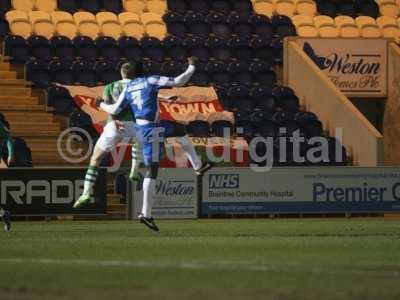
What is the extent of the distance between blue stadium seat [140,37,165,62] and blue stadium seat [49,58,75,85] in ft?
7.54

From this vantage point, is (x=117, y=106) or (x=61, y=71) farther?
(x=61, y=71)

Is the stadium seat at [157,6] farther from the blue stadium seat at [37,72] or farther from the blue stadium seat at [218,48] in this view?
the blue stadium seat at [37,72]

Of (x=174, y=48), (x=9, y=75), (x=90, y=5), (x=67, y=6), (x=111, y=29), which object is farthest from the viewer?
(x=90, y=5)

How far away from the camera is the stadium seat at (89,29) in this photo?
2944 cm

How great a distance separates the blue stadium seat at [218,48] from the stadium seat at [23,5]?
15.4 ft

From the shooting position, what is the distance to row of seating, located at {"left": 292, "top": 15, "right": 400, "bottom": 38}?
3188 cm

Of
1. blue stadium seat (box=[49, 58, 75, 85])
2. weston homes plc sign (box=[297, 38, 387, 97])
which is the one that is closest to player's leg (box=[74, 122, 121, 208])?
blue stadium seat (box=[49, 58, 75, 85])

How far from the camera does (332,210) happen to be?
24469mm

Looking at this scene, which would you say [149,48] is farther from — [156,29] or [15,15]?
[15,15]

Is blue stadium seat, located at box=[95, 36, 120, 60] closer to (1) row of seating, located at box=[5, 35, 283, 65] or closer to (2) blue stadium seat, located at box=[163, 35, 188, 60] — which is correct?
(1) row of seating, located at box=[5, 35, 283, 65]

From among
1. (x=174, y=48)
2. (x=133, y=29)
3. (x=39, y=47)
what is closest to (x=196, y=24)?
(x=174, y=48)

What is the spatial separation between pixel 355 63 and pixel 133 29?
6.15 metres

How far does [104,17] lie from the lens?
3000cm

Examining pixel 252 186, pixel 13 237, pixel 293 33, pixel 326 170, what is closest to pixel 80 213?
pixel 252 186
